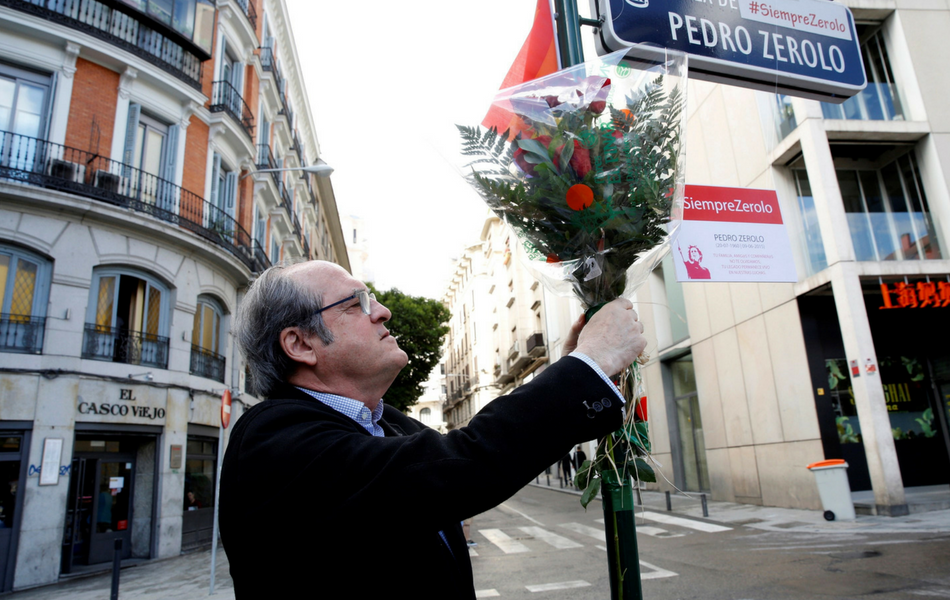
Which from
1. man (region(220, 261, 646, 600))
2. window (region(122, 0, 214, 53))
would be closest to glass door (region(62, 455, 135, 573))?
window (region(122, 0, 214, 53))

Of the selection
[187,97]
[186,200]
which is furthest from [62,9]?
[186,200]

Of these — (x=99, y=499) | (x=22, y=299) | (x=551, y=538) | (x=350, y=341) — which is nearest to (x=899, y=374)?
(x=551, y=538)

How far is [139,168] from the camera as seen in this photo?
13.9 metres

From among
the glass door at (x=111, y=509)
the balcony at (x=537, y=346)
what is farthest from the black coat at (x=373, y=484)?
the balcony at (x=537, y=346)

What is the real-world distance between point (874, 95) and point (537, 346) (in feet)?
79.4

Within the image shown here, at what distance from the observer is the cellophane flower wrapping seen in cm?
187

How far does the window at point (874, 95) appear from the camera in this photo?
13.6 m

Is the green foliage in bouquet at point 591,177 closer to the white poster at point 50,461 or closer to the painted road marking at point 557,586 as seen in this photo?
the painted road marking at point 557,586

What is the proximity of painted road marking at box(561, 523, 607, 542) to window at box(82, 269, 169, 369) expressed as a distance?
9.75 m

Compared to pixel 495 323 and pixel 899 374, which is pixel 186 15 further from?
pixel 495 323

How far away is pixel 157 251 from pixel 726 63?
44.6ft

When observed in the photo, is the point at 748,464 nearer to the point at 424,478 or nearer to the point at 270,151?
the point at 424,478

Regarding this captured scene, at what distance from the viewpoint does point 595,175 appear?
6.09 ft

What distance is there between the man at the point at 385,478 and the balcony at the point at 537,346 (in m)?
34.5
